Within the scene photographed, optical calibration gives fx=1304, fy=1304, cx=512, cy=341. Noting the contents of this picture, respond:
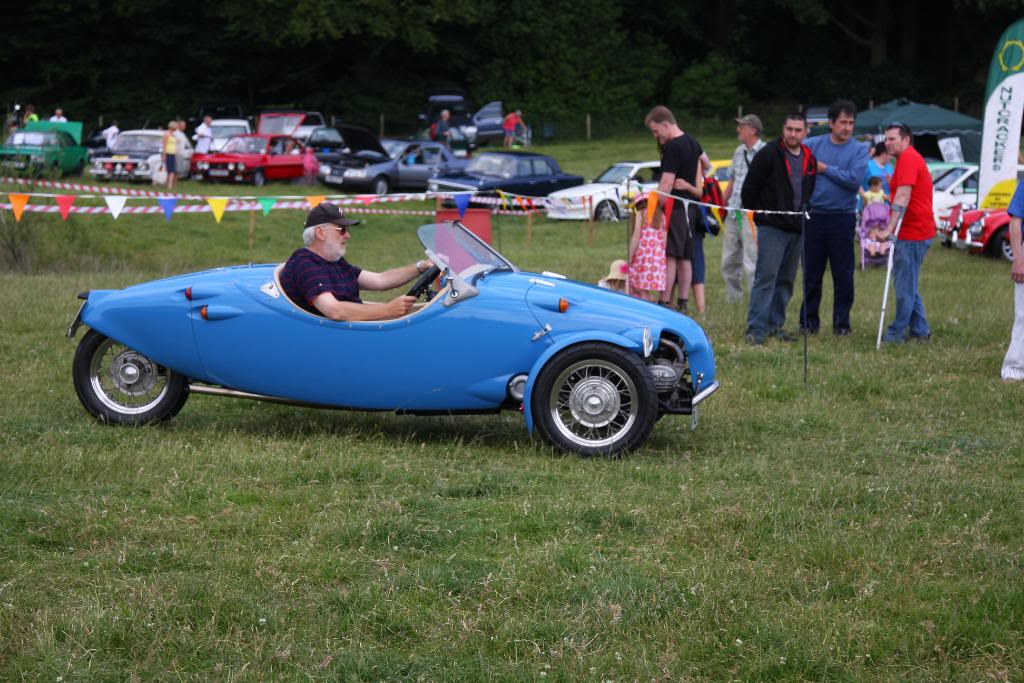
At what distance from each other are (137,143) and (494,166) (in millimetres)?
9429

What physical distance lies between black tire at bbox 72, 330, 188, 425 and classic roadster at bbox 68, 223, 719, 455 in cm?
1

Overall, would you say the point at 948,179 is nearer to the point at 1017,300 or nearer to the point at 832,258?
the point at 832,258

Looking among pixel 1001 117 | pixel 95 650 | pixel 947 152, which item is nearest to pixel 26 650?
pixel 95 650

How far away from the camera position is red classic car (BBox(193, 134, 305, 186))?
104ft

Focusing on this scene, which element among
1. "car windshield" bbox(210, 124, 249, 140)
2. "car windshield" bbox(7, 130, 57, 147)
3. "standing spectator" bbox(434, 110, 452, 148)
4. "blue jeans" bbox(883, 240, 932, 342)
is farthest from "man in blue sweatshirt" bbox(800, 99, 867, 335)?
"standing spectator" bbox(434, 110, 452, 148)

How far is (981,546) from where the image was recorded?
18.9 feet

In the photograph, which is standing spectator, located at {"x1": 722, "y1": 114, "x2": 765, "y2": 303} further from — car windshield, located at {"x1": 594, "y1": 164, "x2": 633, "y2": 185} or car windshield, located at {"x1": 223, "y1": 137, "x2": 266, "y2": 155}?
car windshield, located at {"x1": 223, "y1": 137, "x2": 266, "y2": 155}

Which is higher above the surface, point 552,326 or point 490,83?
point 490,83

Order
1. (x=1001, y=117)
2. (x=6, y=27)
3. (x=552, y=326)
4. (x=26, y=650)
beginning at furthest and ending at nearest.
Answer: (x=6, y=27) → (x=1001, y=117) → (x=552, y=326) → (x=26, y=650)

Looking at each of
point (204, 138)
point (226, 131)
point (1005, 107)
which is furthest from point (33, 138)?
point (1005, 107)

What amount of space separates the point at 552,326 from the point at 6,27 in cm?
4885

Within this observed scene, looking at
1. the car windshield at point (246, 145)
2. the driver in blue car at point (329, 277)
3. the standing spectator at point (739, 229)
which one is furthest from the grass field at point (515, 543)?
the car windshield at point (246, 145)

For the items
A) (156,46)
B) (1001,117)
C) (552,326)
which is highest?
(156,46)

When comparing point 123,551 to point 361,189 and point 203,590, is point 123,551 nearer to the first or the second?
point 203,590
